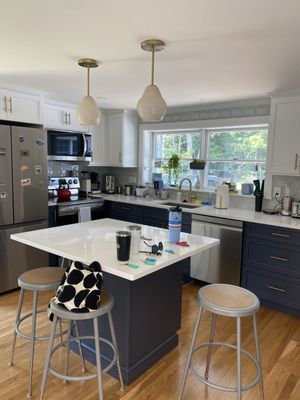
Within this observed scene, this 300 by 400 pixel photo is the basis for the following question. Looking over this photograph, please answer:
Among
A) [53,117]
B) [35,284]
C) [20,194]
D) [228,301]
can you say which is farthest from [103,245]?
[53,117]

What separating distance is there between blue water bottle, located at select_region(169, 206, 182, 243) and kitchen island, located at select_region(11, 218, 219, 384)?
0.24 feet

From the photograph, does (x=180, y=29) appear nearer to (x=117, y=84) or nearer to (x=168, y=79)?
(x=168, y=79)

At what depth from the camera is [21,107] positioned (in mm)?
3439

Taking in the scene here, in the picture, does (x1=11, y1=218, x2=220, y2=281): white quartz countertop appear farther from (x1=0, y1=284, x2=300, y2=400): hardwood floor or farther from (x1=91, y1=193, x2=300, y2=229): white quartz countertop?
(x1=91, y1=193, x2=300, y2=229): white quartz countertop

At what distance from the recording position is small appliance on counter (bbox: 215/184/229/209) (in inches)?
145

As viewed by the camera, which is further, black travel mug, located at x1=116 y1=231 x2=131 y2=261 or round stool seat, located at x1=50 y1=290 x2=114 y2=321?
black travel mug, located at x1=116 y1=231 x2=131 y2=261

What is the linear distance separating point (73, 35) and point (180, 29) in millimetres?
674

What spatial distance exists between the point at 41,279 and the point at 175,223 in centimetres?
96

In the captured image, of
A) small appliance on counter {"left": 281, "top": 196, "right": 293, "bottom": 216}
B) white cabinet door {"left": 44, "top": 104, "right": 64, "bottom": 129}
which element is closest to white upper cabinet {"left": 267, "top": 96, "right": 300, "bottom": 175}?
small appliance on counter {"left": 281, "top": 196, "right": 293, "bottom": 216}

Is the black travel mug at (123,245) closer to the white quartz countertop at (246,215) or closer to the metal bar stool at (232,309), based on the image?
the metal bar stool at (232,309)

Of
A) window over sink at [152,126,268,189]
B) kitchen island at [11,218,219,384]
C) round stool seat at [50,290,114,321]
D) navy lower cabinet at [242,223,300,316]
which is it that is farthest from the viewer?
window over sink at [152,126,268,189]

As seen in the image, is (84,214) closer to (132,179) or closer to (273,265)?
(132,179)

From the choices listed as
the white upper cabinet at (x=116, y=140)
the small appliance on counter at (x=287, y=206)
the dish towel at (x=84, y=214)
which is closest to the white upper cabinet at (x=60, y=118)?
the white upper cabinet at (x=116, y=140)

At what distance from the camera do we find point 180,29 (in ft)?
5.83
